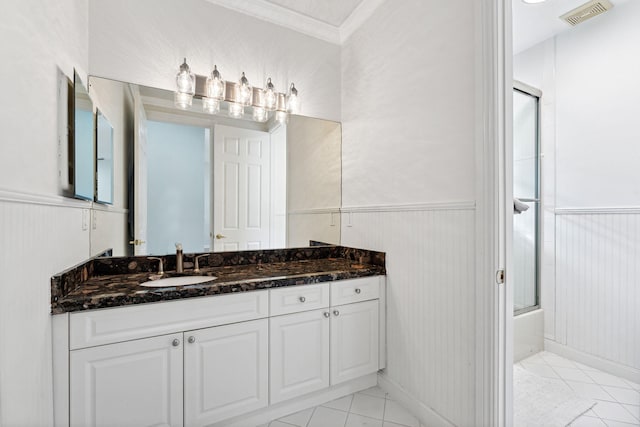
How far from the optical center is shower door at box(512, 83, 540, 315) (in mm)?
2549

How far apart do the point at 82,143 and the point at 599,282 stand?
131 inches

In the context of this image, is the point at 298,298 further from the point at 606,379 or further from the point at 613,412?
the point at 606,379

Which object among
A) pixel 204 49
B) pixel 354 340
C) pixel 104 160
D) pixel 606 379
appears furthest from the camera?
pixel 606 379

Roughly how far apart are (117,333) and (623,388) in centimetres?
295

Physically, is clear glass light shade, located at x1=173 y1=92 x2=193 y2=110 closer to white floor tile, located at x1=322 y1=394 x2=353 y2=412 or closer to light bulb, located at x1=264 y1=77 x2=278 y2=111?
light bulb, located at x1=264 y1=77 x2=278 y2=111

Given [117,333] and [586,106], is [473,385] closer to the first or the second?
[117,333]

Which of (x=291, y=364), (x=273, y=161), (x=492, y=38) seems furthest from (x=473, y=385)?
(x=273, y=161)

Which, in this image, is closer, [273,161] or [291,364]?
[291,364]

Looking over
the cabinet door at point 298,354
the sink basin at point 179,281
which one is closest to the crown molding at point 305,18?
the sink basin at point 179,281

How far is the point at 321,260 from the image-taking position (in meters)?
2.36

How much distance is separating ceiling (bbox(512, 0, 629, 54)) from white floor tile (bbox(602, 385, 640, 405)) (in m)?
2.57

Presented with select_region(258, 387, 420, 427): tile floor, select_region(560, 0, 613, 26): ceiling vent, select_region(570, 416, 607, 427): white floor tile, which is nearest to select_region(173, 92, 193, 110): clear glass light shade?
select_region(258, 387, 420, 427): tile floor

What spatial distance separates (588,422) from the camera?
1646mm

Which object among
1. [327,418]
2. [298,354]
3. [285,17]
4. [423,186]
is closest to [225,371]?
[298,354]
